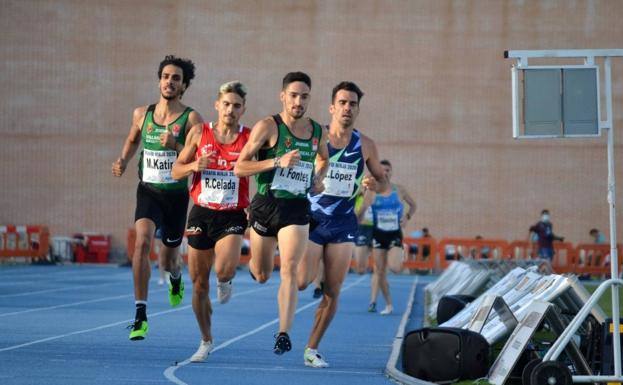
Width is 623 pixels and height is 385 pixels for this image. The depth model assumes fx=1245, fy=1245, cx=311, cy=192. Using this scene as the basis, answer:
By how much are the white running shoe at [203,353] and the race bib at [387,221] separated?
8451 millimetres

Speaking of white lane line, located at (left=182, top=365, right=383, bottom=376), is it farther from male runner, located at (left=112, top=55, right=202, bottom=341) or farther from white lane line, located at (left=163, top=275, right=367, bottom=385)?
male runner, located at (left=112, top=55, right=202, bottom=341)

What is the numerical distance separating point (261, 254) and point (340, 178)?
1.11 metres

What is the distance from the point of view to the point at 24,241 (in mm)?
38156

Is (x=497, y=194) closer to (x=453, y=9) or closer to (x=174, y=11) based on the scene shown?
(x=453, y=9)

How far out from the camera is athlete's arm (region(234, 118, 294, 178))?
9.73 m

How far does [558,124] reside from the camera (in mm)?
8820

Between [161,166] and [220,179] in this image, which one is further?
[161,166]

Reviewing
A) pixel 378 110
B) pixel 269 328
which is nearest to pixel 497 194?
pixel 378 110

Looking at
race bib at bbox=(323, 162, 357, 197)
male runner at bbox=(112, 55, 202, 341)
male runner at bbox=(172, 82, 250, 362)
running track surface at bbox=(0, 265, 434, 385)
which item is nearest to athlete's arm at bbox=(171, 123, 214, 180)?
male runner at bbox=(172, 82, 250, 362)

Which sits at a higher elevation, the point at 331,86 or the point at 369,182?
the point at 331,86

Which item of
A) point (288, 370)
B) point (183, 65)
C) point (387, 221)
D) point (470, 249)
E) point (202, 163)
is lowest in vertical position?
point (288, 370)

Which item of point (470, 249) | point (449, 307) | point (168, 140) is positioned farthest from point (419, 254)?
point (168, 140)

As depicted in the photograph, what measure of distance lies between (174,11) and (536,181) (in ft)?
43.7

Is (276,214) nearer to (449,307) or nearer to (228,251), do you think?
(228,251)
